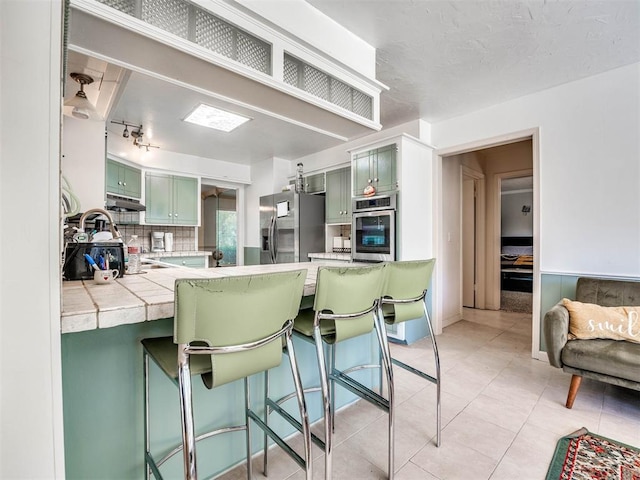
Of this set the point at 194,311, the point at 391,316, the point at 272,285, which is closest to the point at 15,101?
the point at 194,311

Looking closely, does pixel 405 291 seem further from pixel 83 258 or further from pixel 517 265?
pixel 517 265

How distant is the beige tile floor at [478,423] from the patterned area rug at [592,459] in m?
0.05

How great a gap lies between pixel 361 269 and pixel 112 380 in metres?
1.06

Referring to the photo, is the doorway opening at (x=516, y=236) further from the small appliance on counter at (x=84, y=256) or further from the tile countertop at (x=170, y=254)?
the small appliance on counter at (x=84, y=256)

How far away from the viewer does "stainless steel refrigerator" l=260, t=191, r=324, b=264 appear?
4395 mm

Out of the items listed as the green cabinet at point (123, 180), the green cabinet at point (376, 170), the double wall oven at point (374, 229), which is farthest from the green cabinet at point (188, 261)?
the green cabinet at point (376, 170)

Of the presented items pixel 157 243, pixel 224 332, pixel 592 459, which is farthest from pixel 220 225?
pixel 592 459

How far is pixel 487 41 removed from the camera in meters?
2.15

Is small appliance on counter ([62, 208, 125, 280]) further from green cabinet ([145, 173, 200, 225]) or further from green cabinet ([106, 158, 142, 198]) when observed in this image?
green cabinet ([145, 173, 200, 225])

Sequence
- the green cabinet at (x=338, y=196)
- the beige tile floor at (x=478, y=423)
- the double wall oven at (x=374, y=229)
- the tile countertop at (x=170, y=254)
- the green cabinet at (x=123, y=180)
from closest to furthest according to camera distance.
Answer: the beige tile floor at (x=478, y=423) → the double wall oven at (x=374, y=229) → the green cabinet at (x=123, y=180) → the green cabinet at (x=338, y=196) → the tile countertop at (x=170, y=254)

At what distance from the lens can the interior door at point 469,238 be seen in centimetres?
472

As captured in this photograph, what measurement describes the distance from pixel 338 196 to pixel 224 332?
3589 millimetres

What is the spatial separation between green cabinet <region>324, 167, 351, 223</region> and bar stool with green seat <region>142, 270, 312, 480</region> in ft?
10.5

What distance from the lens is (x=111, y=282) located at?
1372mm
